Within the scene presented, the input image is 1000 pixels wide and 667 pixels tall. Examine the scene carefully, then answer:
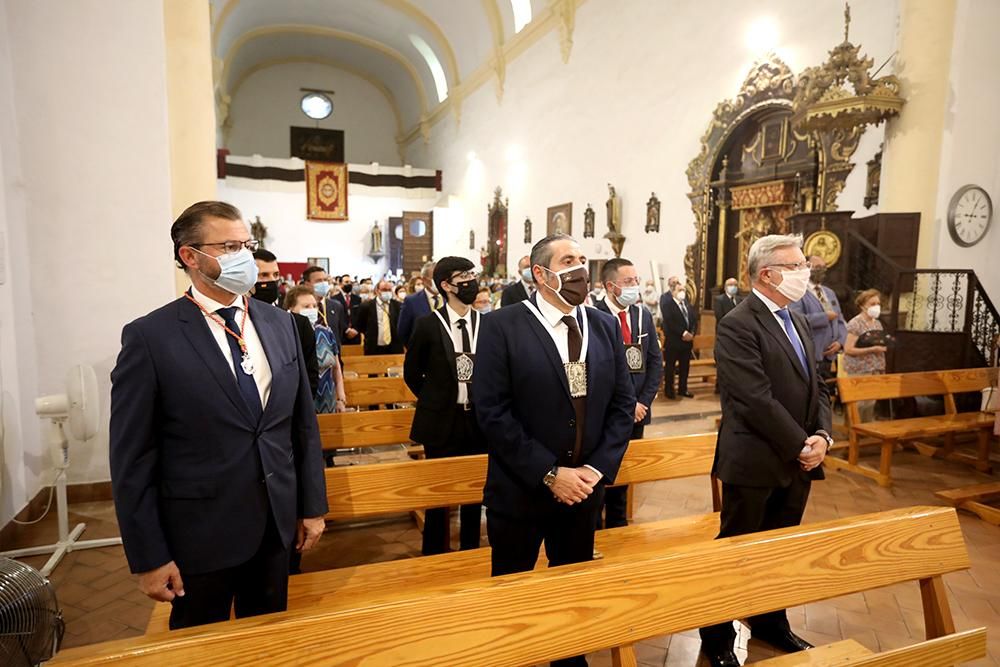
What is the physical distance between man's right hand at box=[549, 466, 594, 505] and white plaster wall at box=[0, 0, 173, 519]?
11.7ft

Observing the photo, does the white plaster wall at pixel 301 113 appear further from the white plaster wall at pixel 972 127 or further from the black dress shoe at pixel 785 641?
the black dress shoe at pixel 785 641

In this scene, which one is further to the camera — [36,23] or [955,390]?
[955,390]

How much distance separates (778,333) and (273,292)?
269 centimetres

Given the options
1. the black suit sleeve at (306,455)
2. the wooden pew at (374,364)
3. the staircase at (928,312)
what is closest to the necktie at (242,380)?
the black suit sleeve at (306,455)

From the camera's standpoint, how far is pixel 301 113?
27.4 meters

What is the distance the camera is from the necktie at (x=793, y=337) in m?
2.48

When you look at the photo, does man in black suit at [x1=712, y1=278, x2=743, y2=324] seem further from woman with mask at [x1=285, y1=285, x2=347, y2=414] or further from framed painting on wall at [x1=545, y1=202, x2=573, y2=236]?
framed painting on wall at [x1=545, y1=202, x2=573, y2=236]

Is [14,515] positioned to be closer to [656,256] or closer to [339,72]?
[656,256]

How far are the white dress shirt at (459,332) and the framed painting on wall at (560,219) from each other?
11092 mm

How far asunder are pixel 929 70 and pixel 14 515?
9.12 meters

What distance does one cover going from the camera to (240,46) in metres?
23.0

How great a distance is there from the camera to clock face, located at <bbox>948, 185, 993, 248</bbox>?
6715 mm

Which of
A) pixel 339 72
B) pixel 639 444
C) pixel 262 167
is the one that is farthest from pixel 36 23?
pixel 339 72

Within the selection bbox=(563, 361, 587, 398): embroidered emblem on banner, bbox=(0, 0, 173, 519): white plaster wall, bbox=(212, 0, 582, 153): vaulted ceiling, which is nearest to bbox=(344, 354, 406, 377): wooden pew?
bbox=(0, 0, 173, 519): white plaster wall
